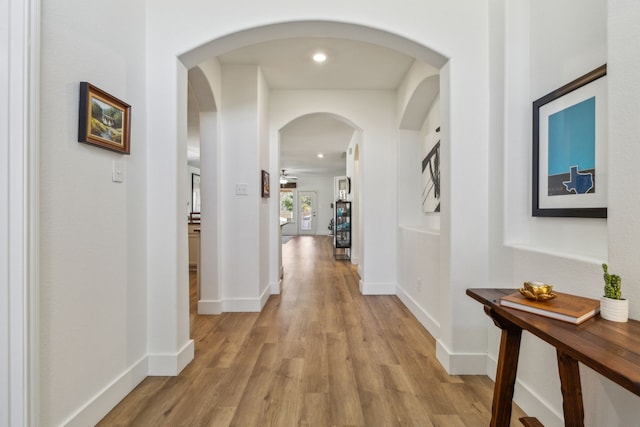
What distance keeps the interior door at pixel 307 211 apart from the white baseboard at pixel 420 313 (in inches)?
393

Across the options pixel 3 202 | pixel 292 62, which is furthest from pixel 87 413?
pixel 292 62

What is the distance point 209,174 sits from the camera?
310 cm

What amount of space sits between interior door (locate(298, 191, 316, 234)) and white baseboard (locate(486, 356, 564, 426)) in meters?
12.1

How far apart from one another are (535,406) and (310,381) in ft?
3.86

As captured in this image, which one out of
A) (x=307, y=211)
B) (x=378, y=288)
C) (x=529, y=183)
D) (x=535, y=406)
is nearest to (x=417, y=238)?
(x=378, y=288)

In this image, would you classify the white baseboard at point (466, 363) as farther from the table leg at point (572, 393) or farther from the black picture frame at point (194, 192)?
the black picture frame at point (194, 192)

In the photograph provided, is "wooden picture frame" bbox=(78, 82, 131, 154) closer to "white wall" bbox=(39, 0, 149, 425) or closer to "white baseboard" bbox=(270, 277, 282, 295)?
"white wall" bbox=(39, 0, 149, 425)

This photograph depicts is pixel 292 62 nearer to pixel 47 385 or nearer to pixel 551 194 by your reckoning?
pixel 551 194

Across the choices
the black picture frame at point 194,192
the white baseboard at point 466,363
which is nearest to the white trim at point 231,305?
the white baseboard at point 466,363

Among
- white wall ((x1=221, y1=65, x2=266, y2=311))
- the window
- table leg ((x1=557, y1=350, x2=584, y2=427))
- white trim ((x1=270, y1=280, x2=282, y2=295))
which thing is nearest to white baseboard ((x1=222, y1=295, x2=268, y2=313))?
white wall ((x1=221, y1=65, x2=266, y2=311))

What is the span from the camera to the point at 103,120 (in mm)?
1568

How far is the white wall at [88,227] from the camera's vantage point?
1.29 m

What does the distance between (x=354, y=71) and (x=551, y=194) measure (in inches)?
95.5

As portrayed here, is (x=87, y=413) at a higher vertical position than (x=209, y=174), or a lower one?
lower
